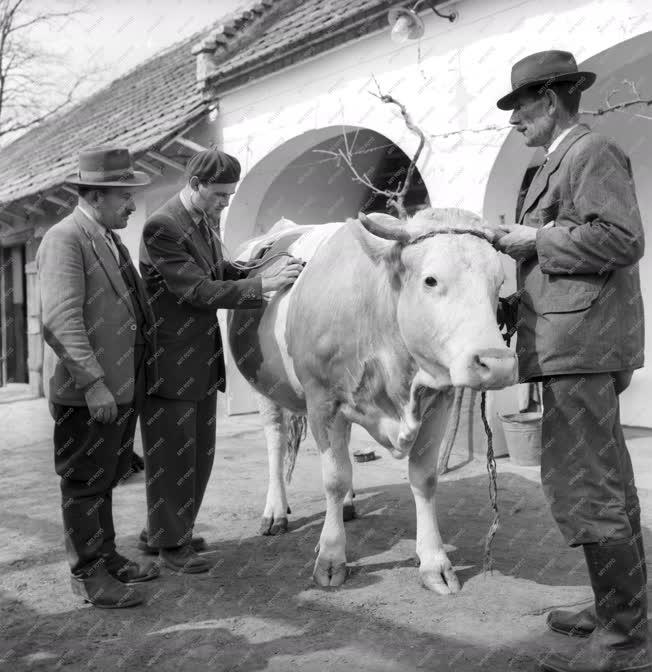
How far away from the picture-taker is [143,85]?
13227 millimetres

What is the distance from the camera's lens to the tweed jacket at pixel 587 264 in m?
2.51

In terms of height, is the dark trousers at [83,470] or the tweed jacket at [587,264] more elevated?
the tweed jacket at [587,264]

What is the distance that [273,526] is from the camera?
436 centimetres

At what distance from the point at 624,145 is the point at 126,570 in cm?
529

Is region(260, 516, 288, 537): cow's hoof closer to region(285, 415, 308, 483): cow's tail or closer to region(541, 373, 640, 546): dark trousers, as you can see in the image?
region(285, 415, 308, 483): cow's tail

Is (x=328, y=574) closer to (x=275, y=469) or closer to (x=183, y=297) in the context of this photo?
(x=275, y=469)

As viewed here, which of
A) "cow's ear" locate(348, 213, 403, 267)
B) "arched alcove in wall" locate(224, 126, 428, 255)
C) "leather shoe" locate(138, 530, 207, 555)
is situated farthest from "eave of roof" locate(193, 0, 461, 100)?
"leather shoe" locate(138, 530, 207, 555)

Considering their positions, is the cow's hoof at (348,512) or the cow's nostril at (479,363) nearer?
the cow's nostril at (479,363)

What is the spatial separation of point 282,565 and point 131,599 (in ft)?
2.63

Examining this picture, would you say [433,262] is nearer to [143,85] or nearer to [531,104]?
[531,104]

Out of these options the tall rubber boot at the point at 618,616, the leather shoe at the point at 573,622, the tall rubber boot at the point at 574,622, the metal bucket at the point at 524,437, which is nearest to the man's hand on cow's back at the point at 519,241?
the tall rubber boot at the point at 618,616

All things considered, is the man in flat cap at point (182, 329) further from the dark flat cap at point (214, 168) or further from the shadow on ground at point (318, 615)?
the shadow on ground at point (318, 615)

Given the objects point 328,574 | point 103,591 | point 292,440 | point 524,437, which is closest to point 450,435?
point 524,437

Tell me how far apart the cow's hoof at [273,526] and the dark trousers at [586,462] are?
2024mm
